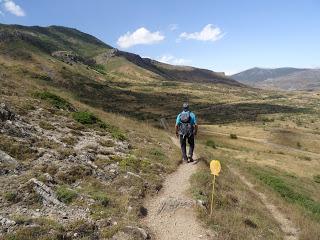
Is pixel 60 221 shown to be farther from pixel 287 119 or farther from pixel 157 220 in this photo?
pixel 287 119

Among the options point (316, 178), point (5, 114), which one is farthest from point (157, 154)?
point (316, 178)

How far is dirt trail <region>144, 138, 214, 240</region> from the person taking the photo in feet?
45.4

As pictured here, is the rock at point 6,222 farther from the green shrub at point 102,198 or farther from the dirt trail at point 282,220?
the dirt trail at point 282,220

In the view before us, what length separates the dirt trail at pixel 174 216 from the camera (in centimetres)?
1384

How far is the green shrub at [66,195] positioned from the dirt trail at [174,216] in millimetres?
2610

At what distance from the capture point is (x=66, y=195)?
48.3 ft

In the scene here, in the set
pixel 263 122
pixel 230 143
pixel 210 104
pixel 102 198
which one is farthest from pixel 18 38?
pixel 102 198

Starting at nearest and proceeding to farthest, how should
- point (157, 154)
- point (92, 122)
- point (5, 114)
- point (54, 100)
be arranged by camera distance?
1. point (5, 114)
2. point (157, 154)
3. point (92, 122)
4. point (54, 100)

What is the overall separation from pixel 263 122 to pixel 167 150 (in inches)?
3603

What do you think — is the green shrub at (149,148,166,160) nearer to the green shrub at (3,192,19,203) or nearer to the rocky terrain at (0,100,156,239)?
the rocky terrain at (0,100,156,239)

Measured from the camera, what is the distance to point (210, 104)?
167000 millimetres

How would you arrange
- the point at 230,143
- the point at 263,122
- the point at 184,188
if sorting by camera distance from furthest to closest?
the point at 263,122 → the point at 230,143 → the point at 184,188

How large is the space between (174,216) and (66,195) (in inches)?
151

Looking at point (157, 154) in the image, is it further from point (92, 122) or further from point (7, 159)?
point (7, 159)
